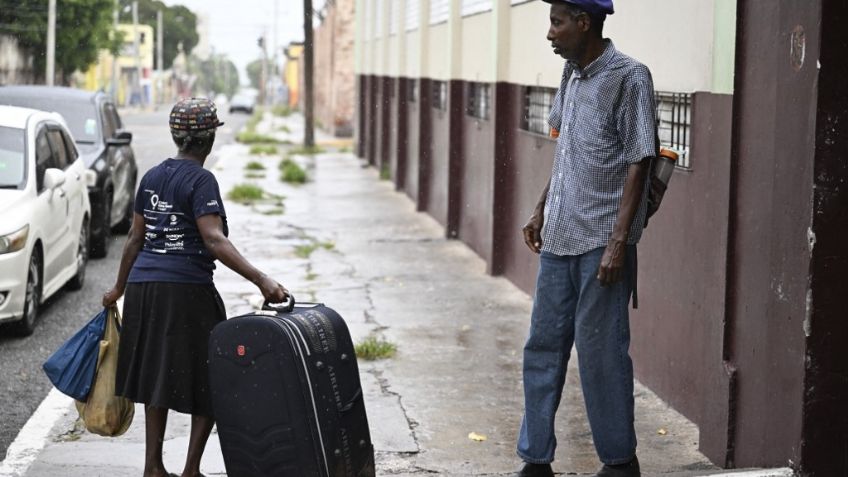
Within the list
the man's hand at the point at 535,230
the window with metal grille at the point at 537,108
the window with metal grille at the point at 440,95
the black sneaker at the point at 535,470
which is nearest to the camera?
the black sneaker at the point at 535,470

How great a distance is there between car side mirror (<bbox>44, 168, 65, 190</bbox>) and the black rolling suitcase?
534 centimetres

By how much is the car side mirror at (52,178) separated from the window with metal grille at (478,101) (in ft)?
16.1

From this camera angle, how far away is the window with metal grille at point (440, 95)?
710 inches

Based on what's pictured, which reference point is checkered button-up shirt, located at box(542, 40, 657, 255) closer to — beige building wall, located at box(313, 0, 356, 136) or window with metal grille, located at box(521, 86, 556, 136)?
window with metal grille, located at box(521, 86, 556, 136)

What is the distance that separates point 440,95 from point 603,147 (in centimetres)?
1335

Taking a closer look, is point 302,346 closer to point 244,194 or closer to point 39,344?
point 39,344

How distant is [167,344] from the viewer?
5.58 m

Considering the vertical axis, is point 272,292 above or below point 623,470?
above

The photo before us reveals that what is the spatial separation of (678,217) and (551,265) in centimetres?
221

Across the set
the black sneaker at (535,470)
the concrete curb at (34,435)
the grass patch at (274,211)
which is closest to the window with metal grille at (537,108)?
the concrete curb at (34,435)

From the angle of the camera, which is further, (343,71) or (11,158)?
(343,71)

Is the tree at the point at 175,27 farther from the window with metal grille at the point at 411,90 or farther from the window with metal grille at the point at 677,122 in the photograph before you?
the window with metal grille at the point at 677,122

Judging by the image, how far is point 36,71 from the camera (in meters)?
61.3

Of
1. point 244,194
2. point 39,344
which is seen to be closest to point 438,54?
point 244,194
